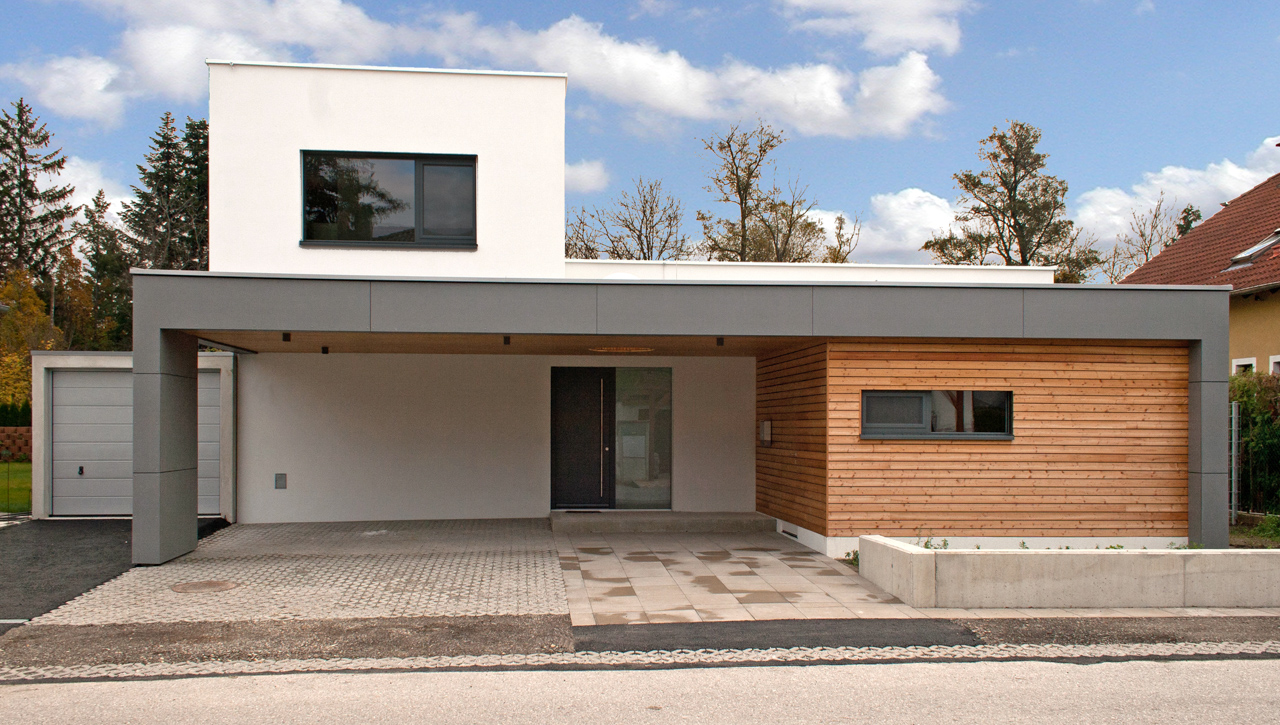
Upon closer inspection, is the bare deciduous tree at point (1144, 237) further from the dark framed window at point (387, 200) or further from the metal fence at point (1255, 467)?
the dark framed window at point (387, 200)

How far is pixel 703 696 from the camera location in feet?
16.5

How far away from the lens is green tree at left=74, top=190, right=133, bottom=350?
3459 cm

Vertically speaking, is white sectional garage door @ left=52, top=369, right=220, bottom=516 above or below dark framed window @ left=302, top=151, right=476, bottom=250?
below

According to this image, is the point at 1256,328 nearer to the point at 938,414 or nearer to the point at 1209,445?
the point at 1209,445

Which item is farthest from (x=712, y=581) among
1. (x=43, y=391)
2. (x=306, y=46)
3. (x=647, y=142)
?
(x=647, y=142)

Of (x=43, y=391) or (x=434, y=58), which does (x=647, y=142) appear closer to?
(x=434, y=58)

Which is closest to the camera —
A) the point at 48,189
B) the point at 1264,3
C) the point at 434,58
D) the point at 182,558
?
the point at 182,558

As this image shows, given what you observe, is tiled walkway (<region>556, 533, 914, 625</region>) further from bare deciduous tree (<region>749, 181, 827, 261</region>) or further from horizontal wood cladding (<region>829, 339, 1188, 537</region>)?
bare deciduous tree (<region>749, 181, 827, 261</region>)

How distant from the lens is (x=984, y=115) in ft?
104

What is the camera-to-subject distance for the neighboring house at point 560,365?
9102 mm

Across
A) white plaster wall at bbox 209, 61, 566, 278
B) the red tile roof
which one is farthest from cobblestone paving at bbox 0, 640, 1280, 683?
the red tile roof

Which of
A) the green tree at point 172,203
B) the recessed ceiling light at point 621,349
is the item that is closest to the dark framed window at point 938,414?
the recessed ceiling light at point 621,349

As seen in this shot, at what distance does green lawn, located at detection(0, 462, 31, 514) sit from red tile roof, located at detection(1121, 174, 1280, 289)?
21711 millimetres

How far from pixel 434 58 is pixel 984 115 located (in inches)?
865
